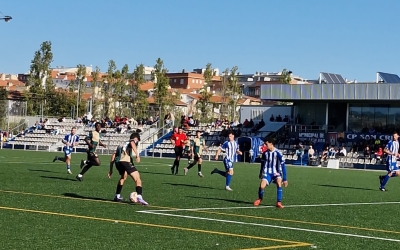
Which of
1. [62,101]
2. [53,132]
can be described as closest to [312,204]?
[53,132]

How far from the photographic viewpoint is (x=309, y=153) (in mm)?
54750

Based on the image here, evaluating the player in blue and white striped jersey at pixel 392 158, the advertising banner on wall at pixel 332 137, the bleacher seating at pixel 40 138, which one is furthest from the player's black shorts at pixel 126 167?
the bleacher seating at pixel 40 138

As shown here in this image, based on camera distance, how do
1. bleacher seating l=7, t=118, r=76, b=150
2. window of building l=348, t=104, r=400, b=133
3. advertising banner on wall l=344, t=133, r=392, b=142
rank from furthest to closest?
bleacher seating l=7, t=118, r=76, b=150, window of building l=348, t=104, r=400, b=133, advertising banner on wall l=344, t=133, r=392, b=142

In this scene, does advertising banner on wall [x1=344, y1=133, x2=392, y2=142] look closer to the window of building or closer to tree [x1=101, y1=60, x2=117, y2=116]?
the window of building

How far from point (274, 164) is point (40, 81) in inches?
3274

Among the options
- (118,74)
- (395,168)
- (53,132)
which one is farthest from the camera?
(118,74)

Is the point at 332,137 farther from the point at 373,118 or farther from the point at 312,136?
the point at 373,118

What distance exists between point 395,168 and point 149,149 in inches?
1488

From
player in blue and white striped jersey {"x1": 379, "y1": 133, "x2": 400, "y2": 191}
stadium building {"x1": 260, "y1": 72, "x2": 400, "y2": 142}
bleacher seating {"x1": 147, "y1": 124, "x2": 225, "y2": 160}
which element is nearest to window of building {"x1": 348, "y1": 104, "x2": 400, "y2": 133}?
stadium building {"x1": 260, "y1": 72, "x2": 400, "y2": 142}

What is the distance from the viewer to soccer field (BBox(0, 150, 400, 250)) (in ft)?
37.7

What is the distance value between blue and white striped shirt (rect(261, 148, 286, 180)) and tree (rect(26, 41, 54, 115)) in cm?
8014

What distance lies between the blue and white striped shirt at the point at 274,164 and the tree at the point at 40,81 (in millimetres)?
80145

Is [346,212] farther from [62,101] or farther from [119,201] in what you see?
[62,101]

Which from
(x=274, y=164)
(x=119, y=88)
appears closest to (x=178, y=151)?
(x=274, y=164)
